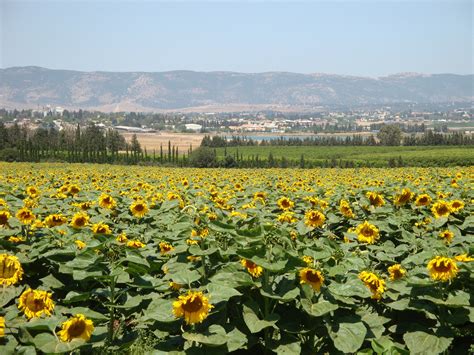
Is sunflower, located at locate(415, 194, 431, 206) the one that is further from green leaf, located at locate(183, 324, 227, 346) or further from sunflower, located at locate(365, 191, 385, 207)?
green leaf, located at locate(183, 324, 227, 346)

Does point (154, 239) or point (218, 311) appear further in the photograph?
point (154, 239)

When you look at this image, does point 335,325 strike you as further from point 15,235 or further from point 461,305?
point 15,235

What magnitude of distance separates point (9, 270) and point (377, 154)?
9357 centimetres

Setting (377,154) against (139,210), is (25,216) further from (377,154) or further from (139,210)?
(377,154)

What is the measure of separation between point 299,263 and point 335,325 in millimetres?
642

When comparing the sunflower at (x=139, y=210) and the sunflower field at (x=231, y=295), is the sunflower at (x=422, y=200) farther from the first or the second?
the sunflower at (x=139, y=210)

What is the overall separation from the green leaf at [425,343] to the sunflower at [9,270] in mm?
3540

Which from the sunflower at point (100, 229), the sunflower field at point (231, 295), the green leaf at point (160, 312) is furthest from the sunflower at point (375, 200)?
the green leaf at point (160, 312)

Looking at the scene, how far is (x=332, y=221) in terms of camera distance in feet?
23.8

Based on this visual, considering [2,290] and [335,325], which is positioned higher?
[2,290]

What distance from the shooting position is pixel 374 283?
15.7 feet

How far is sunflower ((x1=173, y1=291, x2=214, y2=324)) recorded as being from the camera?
12.9 feet

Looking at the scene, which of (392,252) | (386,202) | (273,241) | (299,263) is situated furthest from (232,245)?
(386,202)

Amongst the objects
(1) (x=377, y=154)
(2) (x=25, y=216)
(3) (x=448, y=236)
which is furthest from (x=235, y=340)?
(1) (x=377, y=154)
